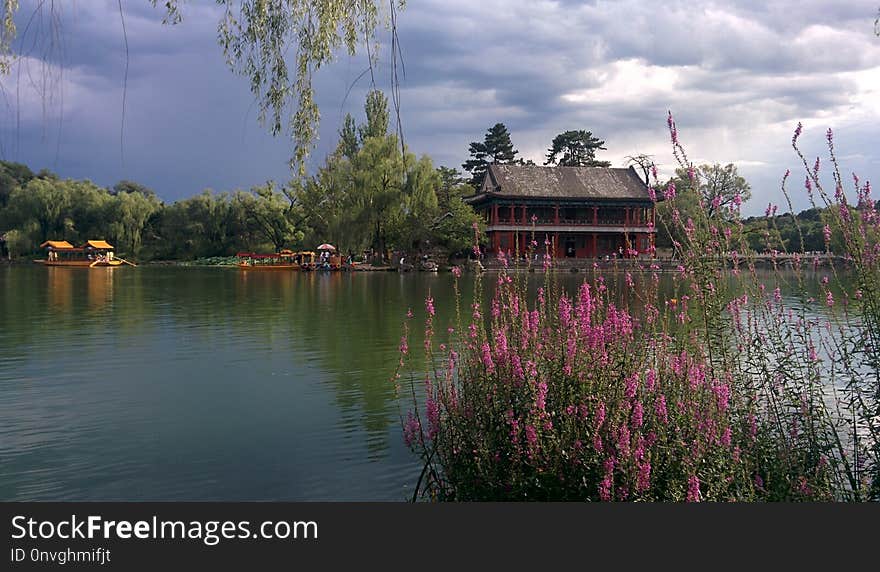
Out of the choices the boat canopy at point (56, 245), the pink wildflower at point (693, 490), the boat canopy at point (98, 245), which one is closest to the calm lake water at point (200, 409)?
the pink wildflower at point (693, 490)

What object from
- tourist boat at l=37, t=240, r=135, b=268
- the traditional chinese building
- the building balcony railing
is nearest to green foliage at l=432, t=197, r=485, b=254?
the traditional chinese building

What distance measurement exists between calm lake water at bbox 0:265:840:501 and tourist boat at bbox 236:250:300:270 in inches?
1354

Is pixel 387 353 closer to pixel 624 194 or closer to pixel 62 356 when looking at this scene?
pixel 62 356

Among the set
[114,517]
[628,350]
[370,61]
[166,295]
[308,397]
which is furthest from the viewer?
[166,295]

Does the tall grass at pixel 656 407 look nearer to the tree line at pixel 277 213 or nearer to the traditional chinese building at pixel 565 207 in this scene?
the tree line at pixel 277 213

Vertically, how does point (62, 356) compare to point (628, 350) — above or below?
below

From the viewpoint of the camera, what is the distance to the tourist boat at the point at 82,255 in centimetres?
5782

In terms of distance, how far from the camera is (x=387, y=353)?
1273cm

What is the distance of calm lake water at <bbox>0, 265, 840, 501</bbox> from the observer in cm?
598

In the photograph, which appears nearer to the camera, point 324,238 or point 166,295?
point 166,295

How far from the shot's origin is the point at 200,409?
8523 millimetres

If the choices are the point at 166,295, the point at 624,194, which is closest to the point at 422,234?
the point at 624,194

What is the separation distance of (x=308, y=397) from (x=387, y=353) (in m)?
3.67

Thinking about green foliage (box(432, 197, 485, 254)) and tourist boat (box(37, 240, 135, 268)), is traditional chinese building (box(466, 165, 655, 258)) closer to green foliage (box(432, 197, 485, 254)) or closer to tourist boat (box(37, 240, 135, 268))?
green foliage (box(432, 197, 485, 254))
